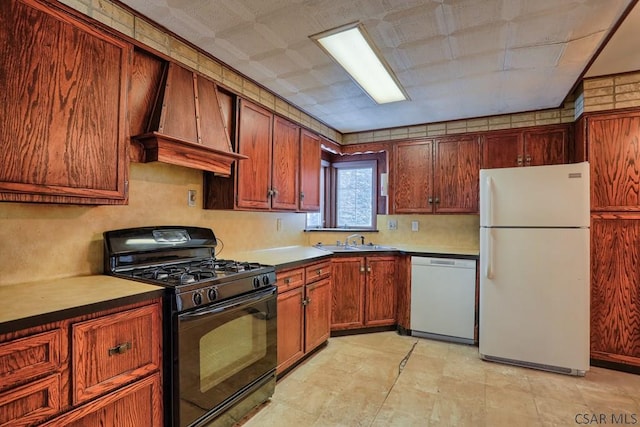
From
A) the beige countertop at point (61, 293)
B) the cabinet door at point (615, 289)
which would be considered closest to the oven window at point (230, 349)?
the beige countertop at point (61, 293)

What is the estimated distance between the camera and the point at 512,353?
2688mm

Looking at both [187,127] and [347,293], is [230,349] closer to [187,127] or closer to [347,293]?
[187,127]

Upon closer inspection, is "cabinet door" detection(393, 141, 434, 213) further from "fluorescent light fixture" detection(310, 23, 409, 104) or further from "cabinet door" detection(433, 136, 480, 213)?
"fluorescent light fixture" detection(310, 23, 409, 104)

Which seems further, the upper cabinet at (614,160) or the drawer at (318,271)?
the drawer at (318,271)

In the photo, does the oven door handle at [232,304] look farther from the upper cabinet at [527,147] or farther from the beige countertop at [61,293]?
the upper cabinet at [527,147]

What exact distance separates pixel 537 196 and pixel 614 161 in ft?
2.36

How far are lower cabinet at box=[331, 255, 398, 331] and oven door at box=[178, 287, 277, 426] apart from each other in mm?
1216

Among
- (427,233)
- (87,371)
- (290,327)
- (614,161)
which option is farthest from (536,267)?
(87,371)

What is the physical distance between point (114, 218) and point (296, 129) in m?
1.86

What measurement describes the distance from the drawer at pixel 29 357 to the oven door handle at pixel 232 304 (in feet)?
1.57

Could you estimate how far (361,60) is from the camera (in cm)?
229

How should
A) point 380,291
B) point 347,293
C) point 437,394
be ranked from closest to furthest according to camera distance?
1. point 437,394
2. point 347,293
3. point 380,291

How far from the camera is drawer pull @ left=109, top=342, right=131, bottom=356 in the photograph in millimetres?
1353

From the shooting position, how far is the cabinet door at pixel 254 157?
256 cm
